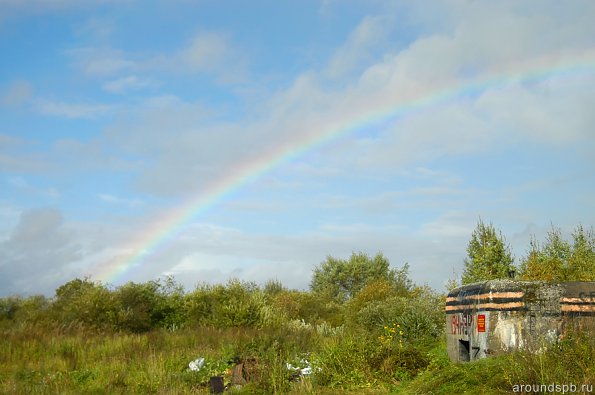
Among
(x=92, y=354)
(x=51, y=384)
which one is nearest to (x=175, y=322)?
(x=92, y=354)

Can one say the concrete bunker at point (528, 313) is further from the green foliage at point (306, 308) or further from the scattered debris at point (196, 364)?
the green foliage at point (306, 308)

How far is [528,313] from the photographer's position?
44.8ft

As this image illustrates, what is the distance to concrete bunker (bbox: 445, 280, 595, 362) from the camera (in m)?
13.5

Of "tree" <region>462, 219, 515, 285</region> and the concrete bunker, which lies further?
"tree" <region>462, 219, 515, 285</region>

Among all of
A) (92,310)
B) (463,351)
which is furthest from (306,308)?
(463,351)

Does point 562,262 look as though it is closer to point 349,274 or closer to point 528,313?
point 528,313

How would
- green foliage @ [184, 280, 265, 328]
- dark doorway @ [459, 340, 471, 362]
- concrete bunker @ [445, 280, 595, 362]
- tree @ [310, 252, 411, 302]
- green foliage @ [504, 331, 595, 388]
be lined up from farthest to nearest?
tree @ [310, 252, 411, 302] < green foliage @ [184, 280, 265, 328] < dark doorway @ [459, 340, 471, 362] < concrete bunker @ [445, 280, 595, 362] < green foliage @ [504, 331, 595, 388]

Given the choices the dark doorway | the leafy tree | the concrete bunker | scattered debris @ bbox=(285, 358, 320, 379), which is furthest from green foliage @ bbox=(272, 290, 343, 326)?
the concrete bunker

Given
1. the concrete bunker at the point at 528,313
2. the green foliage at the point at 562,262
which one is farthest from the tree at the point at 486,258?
the concrete bunker at the point at 528,313

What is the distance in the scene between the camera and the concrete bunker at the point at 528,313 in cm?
1347

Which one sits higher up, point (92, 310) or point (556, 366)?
point (92, 310)

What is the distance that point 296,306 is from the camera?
35344 millimetres

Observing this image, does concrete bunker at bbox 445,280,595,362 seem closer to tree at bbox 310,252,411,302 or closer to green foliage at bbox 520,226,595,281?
green foliage at bbox 520,226,595,281

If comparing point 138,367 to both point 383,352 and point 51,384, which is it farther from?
point 383,352
